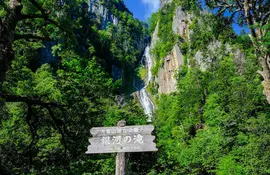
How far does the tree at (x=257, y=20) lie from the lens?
20.5 feet

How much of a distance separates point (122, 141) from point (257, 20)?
16.5ft

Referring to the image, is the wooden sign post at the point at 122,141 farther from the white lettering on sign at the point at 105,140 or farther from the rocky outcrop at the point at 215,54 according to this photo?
the rocky outcrop at the point at 215,54

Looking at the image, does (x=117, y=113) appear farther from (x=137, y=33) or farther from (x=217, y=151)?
(x=137, y=33)

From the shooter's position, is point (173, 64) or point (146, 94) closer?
point (173, 64)

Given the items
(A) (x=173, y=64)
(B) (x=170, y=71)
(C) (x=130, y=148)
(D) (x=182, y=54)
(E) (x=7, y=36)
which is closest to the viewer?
(C) (x=130, y=148)

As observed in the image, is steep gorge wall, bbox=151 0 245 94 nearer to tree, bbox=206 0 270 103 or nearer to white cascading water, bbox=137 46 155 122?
white cascading water, bbox=137 46 155 122

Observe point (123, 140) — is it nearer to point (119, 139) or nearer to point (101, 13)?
point (119, 139)

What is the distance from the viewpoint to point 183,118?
1486 inches

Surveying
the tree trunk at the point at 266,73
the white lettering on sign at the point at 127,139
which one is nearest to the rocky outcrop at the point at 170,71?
the tree trunk at the point at 266,73

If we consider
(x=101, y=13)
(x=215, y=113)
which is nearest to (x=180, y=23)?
(x=101, y=13)

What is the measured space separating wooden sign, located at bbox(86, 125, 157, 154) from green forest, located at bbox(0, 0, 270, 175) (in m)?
1.55

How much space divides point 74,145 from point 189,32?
48.0 metres

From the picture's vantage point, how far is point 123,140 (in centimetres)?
423

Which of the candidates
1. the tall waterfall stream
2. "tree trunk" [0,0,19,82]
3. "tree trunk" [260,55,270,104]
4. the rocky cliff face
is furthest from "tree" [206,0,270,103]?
the rocky cliff face
